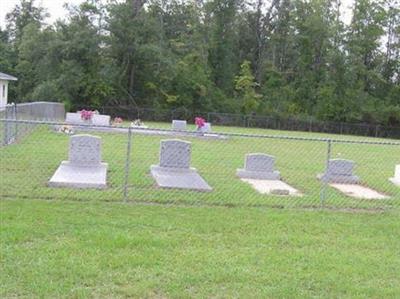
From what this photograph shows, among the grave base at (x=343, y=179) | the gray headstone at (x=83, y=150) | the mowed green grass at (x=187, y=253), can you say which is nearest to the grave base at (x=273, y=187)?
the grave base at (x=343, y=179)

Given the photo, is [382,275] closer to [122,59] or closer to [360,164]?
[360,164]

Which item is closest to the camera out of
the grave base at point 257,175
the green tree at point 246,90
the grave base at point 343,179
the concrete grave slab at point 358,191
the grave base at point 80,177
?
the grave base at point 80,177

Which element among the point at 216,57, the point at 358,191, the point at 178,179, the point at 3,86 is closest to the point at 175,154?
the point at 178,179

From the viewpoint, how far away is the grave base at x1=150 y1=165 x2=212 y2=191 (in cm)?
1162

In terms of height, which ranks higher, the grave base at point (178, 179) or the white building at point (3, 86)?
the white building at point (3, 86)

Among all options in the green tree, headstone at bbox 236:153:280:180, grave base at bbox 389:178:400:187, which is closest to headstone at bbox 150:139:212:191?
headstone at bbox 236:153:280:180

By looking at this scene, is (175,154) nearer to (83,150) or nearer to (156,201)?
(83,150)

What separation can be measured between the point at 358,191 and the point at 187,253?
7.70 metres

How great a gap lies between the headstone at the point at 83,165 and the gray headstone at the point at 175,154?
4.72ft

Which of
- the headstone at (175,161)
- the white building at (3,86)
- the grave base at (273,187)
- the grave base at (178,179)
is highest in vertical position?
the white building at (3,86)

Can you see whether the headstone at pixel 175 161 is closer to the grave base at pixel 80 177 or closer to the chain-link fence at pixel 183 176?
the chain-link fence at pixel 183 176

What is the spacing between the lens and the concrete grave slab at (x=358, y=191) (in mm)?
12333

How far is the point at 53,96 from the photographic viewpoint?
43.9 m

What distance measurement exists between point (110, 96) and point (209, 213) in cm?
3967
